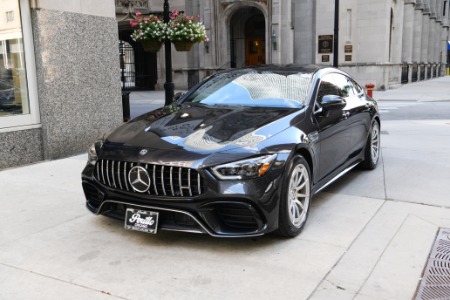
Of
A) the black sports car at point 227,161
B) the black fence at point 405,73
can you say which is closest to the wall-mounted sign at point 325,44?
the black fence at point 405,73

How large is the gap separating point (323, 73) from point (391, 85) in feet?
82.8

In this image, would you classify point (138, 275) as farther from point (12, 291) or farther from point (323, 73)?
point (323, 73)

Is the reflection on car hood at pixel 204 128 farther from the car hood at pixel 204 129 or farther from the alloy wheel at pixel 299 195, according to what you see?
the alloy wheel at pixel 299 195

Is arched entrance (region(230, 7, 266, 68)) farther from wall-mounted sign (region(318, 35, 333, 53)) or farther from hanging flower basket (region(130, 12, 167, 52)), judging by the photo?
hanging flower basket (region(130, 12, 167, 52))

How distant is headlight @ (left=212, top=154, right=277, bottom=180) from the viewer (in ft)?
12.7

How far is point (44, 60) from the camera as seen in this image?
7.67 m

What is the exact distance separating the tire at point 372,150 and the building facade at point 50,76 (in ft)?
15.6

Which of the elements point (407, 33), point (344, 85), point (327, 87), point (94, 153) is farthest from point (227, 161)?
point (407, 33)

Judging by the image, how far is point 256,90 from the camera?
5.41m

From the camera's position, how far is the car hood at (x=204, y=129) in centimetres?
409

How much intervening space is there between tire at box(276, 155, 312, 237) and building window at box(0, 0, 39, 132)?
16.5ft

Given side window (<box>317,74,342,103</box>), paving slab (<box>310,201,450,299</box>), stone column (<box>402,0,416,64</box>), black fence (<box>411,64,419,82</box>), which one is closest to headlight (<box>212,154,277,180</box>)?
paving slab (<box>310,201,450,299</box>)

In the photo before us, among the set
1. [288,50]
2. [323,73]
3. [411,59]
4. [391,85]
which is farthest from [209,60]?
[323,73]

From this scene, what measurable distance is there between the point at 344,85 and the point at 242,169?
3.10 meters
